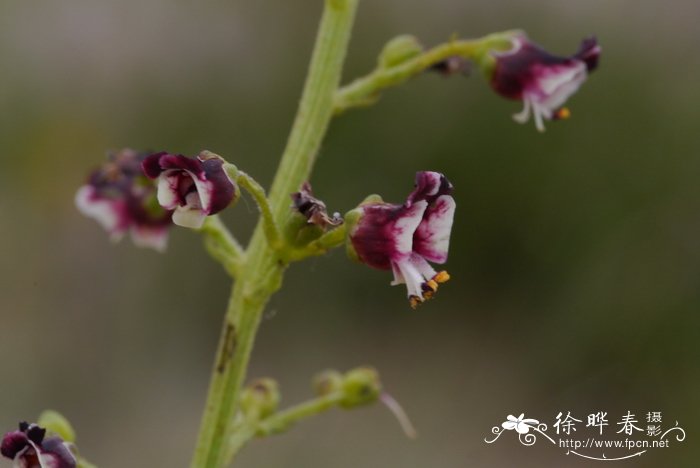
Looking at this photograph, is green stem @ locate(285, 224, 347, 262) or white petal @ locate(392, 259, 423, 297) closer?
white petal @ locate(392, 259, 423, 297)

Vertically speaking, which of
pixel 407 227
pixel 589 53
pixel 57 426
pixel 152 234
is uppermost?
pixel 589 53

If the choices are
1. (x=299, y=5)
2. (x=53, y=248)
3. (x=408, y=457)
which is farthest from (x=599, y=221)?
(x=53, y=248)

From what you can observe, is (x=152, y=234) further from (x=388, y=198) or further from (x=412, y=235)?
(x=388, y=198)

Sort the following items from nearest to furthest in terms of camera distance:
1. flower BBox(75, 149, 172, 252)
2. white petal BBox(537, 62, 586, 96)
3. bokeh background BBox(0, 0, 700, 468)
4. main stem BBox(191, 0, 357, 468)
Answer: main stem BBox(191, 0, 357, 468) → white petal BBox(537, 62, 586, 96) → flower BBox(75, 149, 172, 252) → bokeh background BBox(0, 0, 700, 468)

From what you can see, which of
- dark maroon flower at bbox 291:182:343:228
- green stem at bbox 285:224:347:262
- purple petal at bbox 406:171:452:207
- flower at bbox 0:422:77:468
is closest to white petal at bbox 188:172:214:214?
dark maroon flower at bbox 291:182:343:228

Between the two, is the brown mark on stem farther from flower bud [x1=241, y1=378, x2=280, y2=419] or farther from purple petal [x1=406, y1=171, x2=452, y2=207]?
purple petal [x1=406, y1=171, x2=452, y2=207]

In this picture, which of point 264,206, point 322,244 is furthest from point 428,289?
point 264,206

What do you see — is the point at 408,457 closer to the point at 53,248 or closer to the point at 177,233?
the point at 177,233
